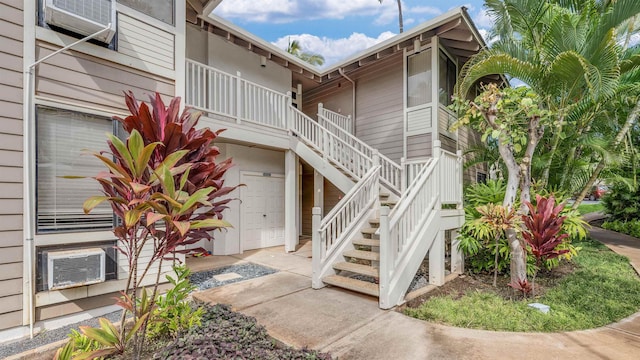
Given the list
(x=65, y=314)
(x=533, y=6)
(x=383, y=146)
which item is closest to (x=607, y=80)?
(x=533, y=6)

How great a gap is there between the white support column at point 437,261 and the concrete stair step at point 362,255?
1.01 metres

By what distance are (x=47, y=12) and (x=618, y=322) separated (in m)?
7.39

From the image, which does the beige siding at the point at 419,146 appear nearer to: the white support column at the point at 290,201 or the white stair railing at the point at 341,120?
the white stair railing at the point at 341,120

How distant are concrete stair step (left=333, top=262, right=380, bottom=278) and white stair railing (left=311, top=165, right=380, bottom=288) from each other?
145 mm

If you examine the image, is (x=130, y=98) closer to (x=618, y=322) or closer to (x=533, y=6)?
(x=618, y=322)

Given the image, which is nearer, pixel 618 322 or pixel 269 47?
pixel 618 322

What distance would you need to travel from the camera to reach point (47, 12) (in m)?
3.36

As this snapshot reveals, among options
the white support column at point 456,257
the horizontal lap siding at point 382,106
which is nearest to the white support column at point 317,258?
the white support column at point 456,257

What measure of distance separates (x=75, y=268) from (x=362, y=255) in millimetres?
3706

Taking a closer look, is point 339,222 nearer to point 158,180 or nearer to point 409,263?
point 409,263

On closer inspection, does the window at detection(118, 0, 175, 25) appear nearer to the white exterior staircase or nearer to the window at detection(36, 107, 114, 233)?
the white exterior staircase

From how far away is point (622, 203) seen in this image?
36.1ft

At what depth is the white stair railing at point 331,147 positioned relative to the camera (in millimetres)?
6574

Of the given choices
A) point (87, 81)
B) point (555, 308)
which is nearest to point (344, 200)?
point (555, 308)
